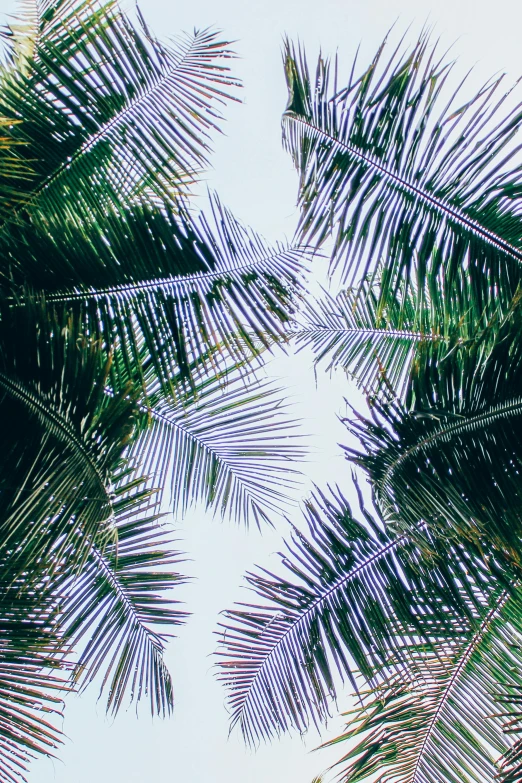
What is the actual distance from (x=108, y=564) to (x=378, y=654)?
1.48 m

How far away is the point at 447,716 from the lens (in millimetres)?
3270

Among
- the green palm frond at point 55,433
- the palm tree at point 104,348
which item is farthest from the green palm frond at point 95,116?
the green palm frond at point 55,433

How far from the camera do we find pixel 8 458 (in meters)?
2.39

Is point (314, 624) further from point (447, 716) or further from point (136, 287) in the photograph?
point (136, 287)

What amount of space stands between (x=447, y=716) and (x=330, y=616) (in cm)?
86

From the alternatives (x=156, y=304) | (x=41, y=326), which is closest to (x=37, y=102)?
(x=156, y=304)

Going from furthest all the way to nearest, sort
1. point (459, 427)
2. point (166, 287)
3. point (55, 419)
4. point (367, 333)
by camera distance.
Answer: point (367, 333) → point (166, 287) → point (459, 427) → point (55, 419)

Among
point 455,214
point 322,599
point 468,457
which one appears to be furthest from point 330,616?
point 455,214

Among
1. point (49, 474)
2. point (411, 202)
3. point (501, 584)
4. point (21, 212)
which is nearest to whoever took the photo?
point (49, 474)

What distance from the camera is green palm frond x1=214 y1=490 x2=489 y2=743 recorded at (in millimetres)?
2955

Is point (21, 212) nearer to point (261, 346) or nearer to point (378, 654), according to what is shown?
point (261, 346)

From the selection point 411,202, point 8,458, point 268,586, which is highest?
point 411,202

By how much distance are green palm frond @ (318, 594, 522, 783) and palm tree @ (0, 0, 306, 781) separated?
1.16 m

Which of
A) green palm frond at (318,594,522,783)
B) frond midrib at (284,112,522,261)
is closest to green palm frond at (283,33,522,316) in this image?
frond midrib at (284,112,522,261)
